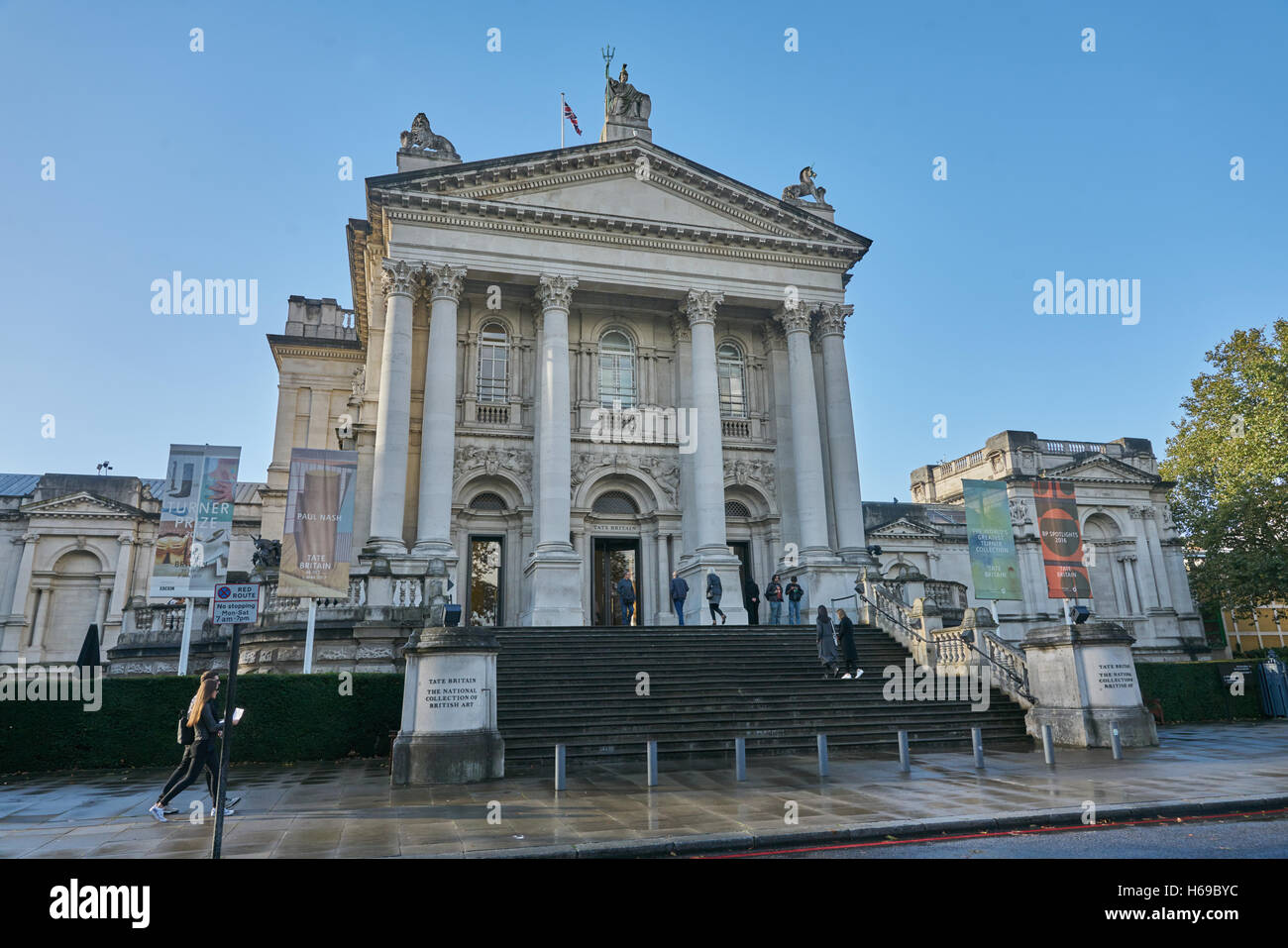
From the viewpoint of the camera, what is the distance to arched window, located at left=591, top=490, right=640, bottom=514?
29.0 metres

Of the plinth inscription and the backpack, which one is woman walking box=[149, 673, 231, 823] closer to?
the backpack

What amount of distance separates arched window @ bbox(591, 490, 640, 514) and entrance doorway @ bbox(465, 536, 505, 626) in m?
3.73

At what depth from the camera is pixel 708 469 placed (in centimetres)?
2695

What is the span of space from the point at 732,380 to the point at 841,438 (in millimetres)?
4966

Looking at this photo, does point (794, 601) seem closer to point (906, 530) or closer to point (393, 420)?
point (393, 420)

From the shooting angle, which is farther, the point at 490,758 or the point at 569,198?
the point at 569,198

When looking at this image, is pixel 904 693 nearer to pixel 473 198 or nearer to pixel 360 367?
pixel 473 198

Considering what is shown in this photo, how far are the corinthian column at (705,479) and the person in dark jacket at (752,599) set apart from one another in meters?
1.01

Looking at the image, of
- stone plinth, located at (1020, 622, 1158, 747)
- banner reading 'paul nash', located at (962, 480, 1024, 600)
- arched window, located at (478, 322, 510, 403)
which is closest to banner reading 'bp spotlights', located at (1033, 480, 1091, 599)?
banner reading 'paul nash', located at (962, 480, 1024, 600)

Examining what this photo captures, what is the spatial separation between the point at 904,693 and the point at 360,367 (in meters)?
28.3

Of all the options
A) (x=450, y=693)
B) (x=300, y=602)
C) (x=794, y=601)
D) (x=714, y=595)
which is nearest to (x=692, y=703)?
(x=450, y=693)

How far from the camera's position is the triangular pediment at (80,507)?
38344 millimetres
